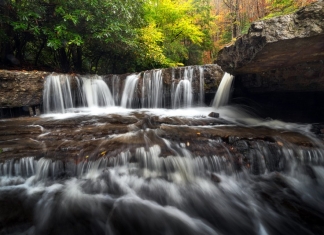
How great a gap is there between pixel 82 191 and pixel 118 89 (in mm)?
6375

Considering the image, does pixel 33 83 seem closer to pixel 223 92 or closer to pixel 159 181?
pixel 159 181

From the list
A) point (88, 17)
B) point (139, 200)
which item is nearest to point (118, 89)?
point (88, 17)

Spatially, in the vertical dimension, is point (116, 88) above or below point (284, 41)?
below

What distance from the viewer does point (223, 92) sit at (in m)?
7.21

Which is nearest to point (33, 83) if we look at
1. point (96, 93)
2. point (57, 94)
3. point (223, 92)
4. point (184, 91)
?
point (57, 94)

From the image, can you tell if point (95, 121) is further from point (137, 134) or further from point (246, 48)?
point (246, 48)

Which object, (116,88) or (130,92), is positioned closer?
(130,92)

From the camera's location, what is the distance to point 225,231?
244cm

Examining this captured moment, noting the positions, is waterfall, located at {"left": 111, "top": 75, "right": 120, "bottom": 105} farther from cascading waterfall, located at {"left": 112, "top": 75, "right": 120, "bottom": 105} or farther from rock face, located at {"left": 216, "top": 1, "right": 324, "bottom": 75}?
rock face, located at {"left": 216, "top": 1, "right": 324, "bottom": 75}

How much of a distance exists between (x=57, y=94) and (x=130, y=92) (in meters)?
3.07

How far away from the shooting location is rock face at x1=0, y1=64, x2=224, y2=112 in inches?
241

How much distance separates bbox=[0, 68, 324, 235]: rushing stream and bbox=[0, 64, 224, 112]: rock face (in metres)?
1.97

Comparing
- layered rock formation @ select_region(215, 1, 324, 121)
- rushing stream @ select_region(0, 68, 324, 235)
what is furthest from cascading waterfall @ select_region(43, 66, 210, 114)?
rushing stream @ select_region(0, 68, 324, 235)

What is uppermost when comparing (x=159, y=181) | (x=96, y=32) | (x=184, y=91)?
(x=96, y=32)
